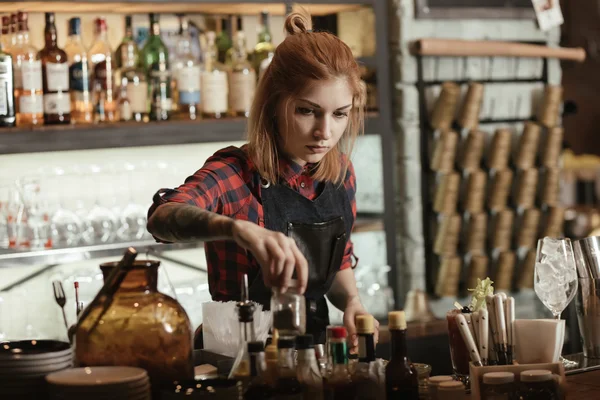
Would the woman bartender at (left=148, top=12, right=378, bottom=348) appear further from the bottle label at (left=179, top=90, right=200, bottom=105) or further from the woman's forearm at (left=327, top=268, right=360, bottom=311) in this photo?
the bottle label at (left=179, top=90, right=200, bottom=105)

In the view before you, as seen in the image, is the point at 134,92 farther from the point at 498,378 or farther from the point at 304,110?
the point at 498,378

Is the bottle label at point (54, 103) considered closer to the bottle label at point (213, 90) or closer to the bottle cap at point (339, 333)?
the bottle label at point (213, 90)

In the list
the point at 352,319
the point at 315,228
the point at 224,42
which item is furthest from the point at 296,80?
the point at 224,42

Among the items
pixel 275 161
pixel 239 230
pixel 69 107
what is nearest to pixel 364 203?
pixel 69 107

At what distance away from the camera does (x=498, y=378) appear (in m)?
1.71

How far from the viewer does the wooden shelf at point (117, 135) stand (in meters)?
3.33

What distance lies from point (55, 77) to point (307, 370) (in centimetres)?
220

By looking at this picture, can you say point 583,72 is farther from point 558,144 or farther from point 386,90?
point 386,90

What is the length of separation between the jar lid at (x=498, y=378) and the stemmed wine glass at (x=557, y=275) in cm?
65

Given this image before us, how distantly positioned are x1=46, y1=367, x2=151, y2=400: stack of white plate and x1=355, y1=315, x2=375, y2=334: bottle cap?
335mm

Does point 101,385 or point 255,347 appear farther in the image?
point 255,347

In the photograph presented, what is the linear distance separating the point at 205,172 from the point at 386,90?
1.87 meters

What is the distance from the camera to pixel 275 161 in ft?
8.06

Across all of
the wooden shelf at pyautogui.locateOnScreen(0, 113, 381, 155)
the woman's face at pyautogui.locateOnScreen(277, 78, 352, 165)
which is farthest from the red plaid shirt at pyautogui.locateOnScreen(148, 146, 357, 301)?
the wooden shelf at pyautogui.locateOnScreen(0, 113, 381, 155)
